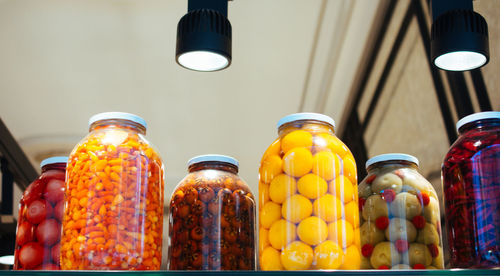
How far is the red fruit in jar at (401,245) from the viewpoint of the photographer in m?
0.81

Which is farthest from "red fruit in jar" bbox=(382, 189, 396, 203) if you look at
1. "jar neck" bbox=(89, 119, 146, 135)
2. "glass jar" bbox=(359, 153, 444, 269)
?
"jar neck" bbox=(89, 119, 146, 135)

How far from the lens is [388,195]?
2.77 feet

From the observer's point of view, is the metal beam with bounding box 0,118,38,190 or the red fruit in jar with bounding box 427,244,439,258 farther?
the metal beam with bounding box 0,118,38,190

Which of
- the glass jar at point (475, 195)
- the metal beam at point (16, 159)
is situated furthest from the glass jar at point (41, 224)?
the metal beam at point (16, 159)

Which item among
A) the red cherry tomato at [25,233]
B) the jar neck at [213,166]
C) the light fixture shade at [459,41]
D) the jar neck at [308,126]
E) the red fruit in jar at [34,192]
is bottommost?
the red cherry tomato at [25,233]

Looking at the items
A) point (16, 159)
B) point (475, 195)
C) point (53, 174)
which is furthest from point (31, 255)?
point (16, 159)

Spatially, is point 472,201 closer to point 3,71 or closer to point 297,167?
point 297,167

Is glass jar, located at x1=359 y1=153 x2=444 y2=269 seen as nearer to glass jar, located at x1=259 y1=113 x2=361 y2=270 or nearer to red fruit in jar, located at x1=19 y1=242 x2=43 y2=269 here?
glass jar, located at x1=259 y1=113 x2=361 y2=270

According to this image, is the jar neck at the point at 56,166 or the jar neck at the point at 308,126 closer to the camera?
the jar neck at the point at 308,126

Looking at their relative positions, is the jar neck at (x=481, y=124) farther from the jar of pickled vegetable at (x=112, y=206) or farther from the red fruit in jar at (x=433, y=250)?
the jar of pickled vegetable at (x=112, y=206)

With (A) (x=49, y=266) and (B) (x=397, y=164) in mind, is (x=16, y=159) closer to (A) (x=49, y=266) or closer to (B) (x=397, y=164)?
(A) (x=49, y=266)

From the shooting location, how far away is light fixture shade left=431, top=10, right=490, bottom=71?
35.1 inches

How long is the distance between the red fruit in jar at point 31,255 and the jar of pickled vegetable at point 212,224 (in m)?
0.19

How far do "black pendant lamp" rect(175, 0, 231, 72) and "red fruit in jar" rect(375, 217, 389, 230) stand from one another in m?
0.33
